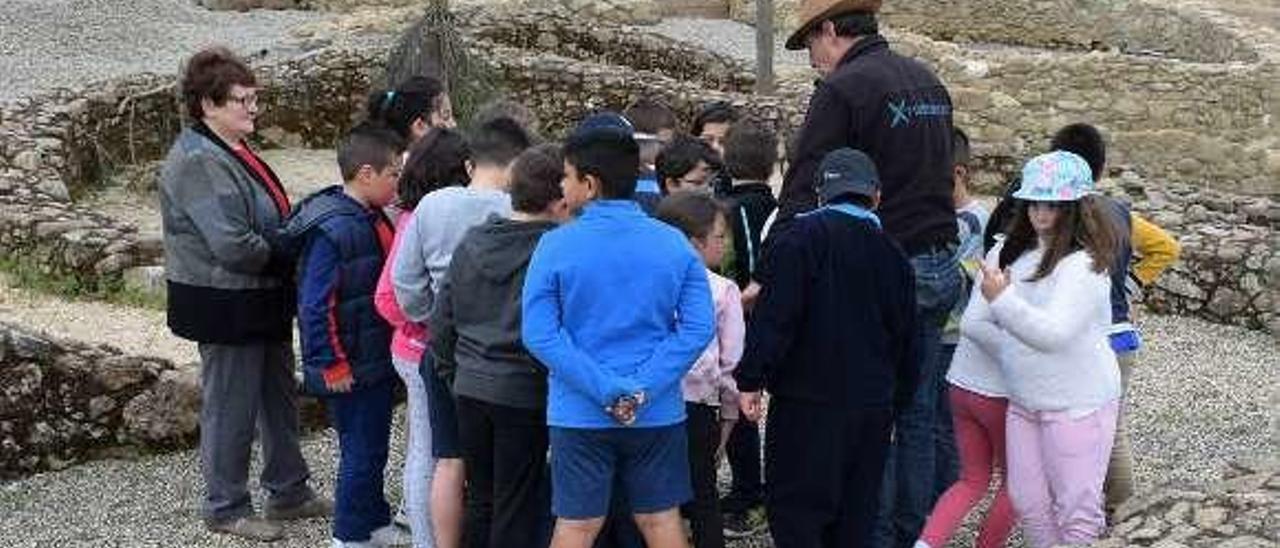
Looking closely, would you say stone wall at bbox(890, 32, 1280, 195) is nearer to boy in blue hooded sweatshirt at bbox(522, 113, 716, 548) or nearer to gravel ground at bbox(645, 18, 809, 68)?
gravel ground at bbox(645, 18, 809, 68)

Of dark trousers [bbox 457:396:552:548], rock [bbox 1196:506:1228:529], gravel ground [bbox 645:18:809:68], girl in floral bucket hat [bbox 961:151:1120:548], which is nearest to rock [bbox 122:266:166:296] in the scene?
dark trousers [bbox 457:396:552:548]

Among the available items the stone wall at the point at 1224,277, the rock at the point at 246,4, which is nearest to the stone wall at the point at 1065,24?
the rock at the point at 246,4

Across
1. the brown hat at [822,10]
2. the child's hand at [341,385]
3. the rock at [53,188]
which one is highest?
the brown hat at [822,10]

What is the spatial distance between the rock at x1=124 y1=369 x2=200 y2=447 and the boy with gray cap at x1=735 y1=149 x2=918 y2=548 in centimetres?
286

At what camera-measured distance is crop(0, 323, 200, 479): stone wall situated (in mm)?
6496

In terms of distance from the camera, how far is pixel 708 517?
5.02 meters

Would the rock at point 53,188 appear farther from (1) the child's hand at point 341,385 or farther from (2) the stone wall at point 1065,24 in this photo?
(2) the stone wall at point 1065,24

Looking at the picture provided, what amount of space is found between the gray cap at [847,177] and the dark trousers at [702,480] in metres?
0.82

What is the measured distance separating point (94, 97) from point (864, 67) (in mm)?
9905

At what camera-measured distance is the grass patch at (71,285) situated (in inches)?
371

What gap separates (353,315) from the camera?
5.50 metres

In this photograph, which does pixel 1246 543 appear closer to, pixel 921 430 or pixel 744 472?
pixel 921 430

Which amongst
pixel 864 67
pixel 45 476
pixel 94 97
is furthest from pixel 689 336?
pixel 94 97

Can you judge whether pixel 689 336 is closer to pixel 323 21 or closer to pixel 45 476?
pixel 45 476
